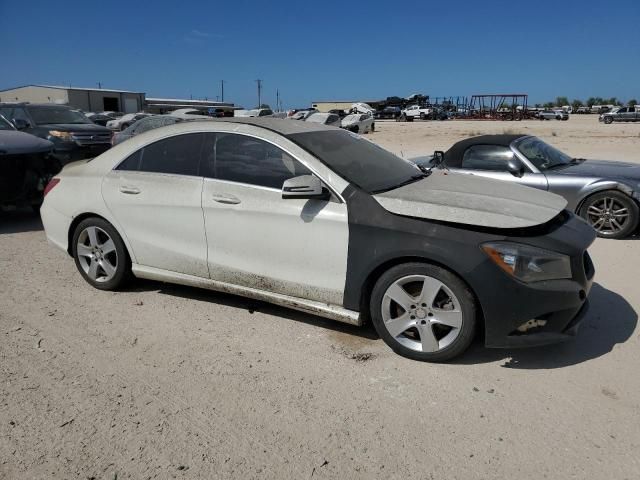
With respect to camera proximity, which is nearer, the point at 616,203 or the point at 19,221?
the point at 616,203

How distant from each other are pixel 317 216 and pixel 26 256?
416 cm

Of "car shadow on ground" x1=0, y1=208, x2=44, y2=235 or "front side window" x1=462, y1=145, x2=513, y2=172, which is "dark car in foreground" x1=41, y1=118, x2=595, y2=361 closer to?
"front side window" x1=462, y1=145, x2=513, y2=172

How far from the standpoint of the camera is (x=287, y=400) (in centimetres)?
307

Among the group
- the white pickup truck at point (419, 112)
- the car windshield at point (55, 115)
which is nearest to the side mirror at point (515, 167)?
the car windshield at point (55, 115)

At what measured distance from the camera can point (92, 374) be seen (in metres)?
3.36

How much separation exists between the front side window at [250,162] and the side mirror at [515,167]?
4.04 metres

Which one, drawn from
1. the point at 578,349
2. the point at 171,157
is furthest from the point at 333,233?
the point at 578,349

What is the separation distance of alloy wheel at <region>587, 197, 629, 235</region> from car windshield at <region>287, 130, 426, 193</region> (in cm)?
332

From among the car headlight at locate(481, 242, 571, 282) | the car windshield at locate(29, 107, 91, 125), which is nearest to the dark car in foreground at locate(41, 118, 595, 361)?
the car headlight at locate(481, 242, 571, 282)

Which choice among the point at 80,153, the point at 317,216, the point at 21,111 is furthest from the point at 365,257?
the point at 21,111

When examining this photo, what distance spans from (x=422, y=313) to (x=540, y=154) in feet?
15.5

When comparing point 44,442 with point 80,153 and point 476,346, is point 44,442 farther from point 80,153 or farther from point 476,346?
point 80,153

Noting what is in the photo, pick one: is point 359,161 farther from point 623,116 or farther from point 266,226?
point 623,116

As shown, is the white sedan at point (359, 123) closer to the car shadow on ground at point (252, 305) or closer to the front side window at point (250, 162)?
the car shadow on ground at point (252, 305)
